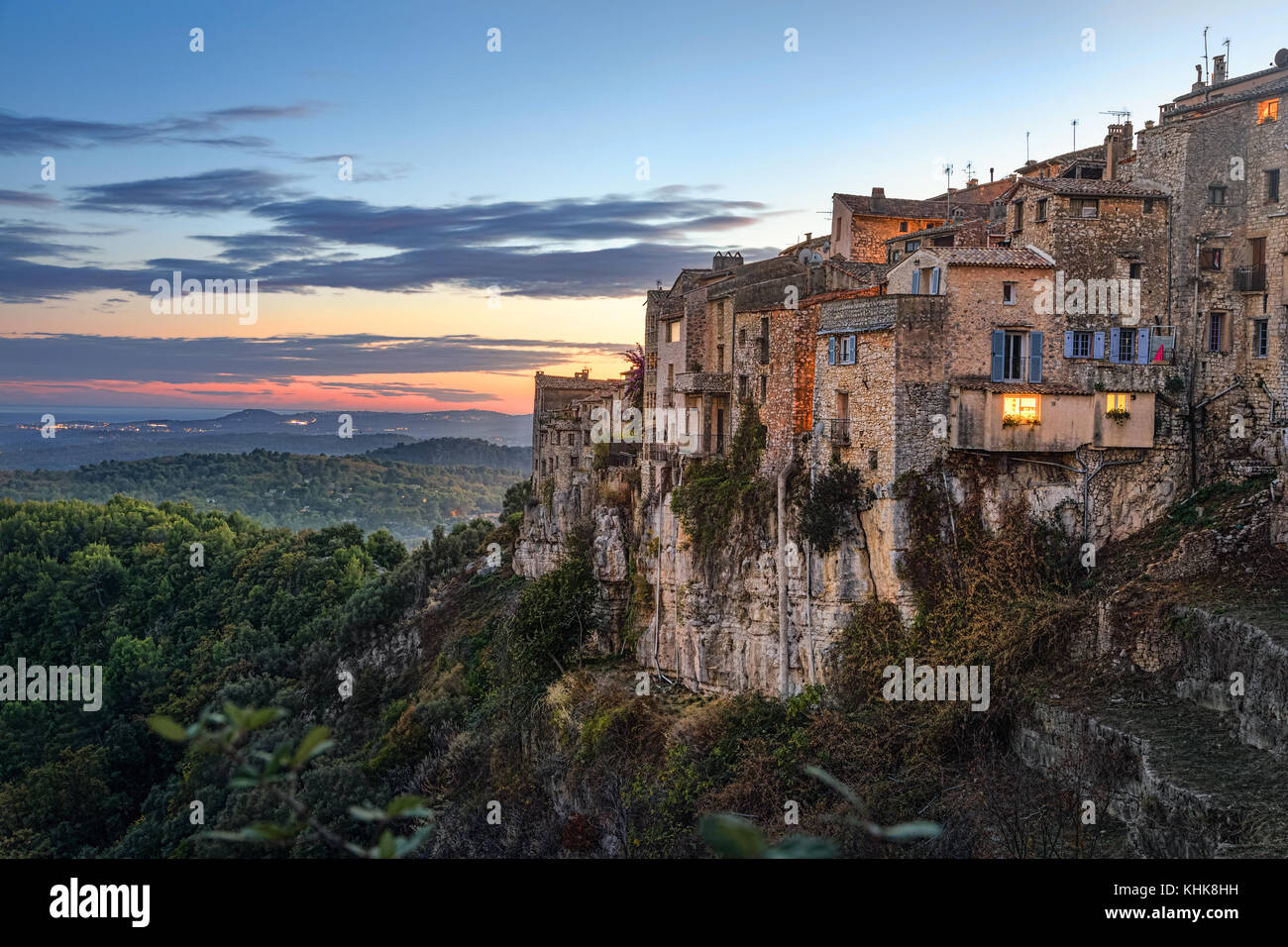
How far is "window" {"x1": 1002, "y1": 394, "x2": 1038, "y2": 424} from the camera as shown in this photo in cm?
3059

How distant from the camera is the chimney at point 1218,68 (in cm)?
3831

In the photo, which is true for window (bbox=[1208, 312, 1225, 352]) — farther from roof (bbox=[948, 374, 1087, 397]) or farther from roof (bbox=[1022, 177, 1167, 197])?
roof (bbox=[948, 374, 1087, 397])

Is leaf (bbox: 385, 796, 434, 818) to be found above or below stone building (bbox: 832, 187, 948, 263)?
below

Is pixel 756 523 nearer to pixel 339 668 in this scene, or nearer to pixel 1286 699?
pixel 1286 699

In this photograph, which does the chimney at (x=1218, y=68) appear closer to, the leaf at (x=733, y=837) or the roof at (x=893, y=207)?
the roof at (x=893, y=207)

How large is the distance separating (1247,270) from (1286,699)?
43.3 feet

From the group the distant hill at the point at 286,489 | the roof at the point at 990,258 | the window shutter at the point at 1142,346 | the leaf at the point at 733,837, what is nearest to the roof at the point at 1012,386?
the window shutter at the point at 1142,346

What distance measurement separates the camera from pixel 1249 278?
3130 centimetres

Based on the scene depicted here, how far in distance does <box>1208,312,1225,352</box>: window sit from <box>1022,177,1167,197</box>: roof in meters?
3.36

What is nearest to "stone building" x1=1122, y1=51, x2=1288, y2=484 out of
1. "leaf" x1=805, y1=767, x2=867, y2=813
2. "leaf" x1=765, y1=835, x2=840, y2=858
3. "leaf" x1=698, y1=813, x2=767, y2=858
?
"leaf" x1=805, y1=767, x2=867, y2=813

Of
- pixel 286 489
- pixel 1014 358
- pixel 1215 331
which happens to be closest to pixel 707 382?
pixel 1014 358

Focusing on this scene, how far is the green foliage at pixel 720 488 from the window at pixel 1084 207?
9.76m

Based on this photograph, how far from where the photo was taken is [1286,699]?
73.5ft
